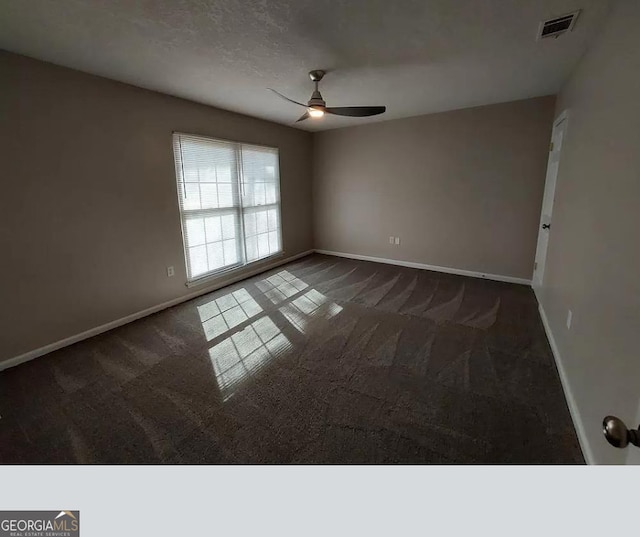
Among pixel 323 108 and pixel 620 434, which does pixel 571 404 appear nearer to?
pixel 620 434

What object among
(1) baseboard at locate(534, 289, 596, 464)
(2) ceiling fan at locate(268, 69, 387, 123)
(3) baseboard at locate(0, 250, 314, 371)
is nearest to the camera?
(1) baseboard at locate(534, 289, 596, 464)

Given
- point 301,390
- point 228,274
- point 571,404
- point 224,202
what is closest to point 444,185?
point 224,202

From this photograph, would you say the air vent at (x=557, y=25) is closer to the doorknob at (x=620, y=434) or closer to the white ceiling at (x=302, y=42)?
the white ceiling at (x=302, y=42)

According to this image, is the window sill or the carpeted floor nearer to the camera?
the carpeted floor

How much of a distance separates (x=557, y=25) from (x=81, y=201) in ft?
13.1

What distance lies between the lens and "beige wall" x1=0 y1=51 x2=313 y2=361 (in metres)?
2.32

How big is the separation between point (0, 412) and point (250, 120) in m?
4.06

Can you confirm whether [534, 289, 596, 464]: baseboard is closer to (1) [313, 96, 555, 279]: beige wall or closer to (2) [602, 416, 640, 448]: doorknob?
(2) [602, 416, 640, 448]: doorknob

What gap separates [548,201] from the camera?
3566 millimetres

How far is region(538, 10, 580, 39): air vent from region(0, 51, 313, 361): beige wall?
3.39 m

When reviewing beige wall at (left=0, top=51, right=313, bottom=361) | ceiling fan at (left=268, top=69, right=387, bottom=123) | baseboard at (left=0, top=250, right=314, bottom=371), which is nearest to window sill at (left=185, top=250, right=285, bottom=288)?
baseboard at (left=0, top=250, right=314, bottom=371)

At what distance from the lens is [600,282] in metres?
1.59
